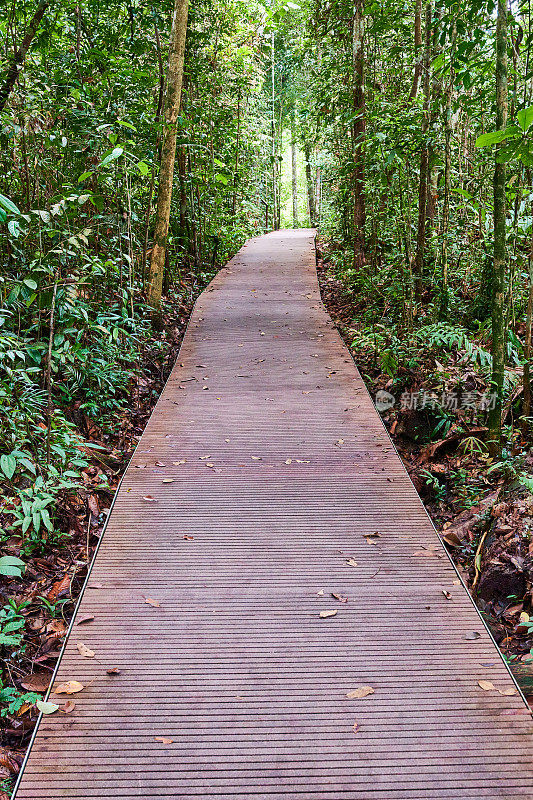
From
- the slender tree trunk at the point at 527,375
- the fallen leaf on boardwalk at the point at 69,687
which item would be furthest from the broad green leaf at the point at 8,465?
the slender tree trunk at the point at 527,375

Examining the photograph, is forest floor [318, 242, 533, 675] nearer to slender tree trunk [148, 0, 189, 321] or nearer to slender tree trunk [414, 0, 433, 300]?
slender tree trunk [414, 0, 433, 300]

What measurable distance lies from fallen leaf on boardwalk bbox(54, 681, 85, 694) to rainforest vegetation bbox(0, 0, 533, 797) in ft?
0.47

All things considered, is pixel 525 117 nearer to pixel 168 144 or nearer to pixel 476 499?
pixel 476 499

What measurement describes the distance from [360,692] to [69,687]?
45.2 inches

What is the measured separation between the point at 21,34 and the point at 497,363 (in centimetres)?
608

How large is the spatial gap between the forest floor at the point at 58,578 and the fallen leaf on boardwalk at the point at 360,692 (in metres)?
1.24

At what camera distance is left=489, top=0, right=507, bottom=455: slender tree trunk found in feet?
12.3

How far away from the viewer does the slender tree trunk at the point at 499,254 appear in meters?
3.76

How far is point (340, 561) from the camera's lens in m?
3.26

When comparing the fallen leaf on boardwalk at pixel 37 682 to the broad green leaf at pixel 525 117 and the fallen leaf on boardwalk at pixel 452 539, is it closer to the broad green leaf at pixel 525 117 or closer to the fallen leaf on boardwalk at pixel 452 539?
the fallen leaf on boardwalk at pixel 452 539

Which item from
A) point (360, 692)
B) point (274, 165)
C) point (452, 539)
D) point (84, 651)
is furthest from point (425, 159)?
point (274, 165)

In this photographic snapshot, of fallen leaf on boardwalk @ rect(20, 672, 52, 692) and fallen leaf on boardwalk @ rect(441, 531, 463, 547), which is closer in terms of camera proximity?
fallen leaf on boardwalk @ rect(20, 672, 52, 692)

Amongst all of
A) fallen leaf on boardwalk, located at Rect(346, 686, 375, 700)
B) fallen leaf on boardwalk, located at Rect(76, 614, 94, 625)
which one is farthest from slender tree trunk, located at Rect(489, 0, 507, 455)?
fallen leaf on boardwalk, located at Rect(76, 614, 94, 625)

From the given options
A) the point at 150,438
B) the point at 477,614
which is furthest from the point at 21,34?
the point at 477,614
